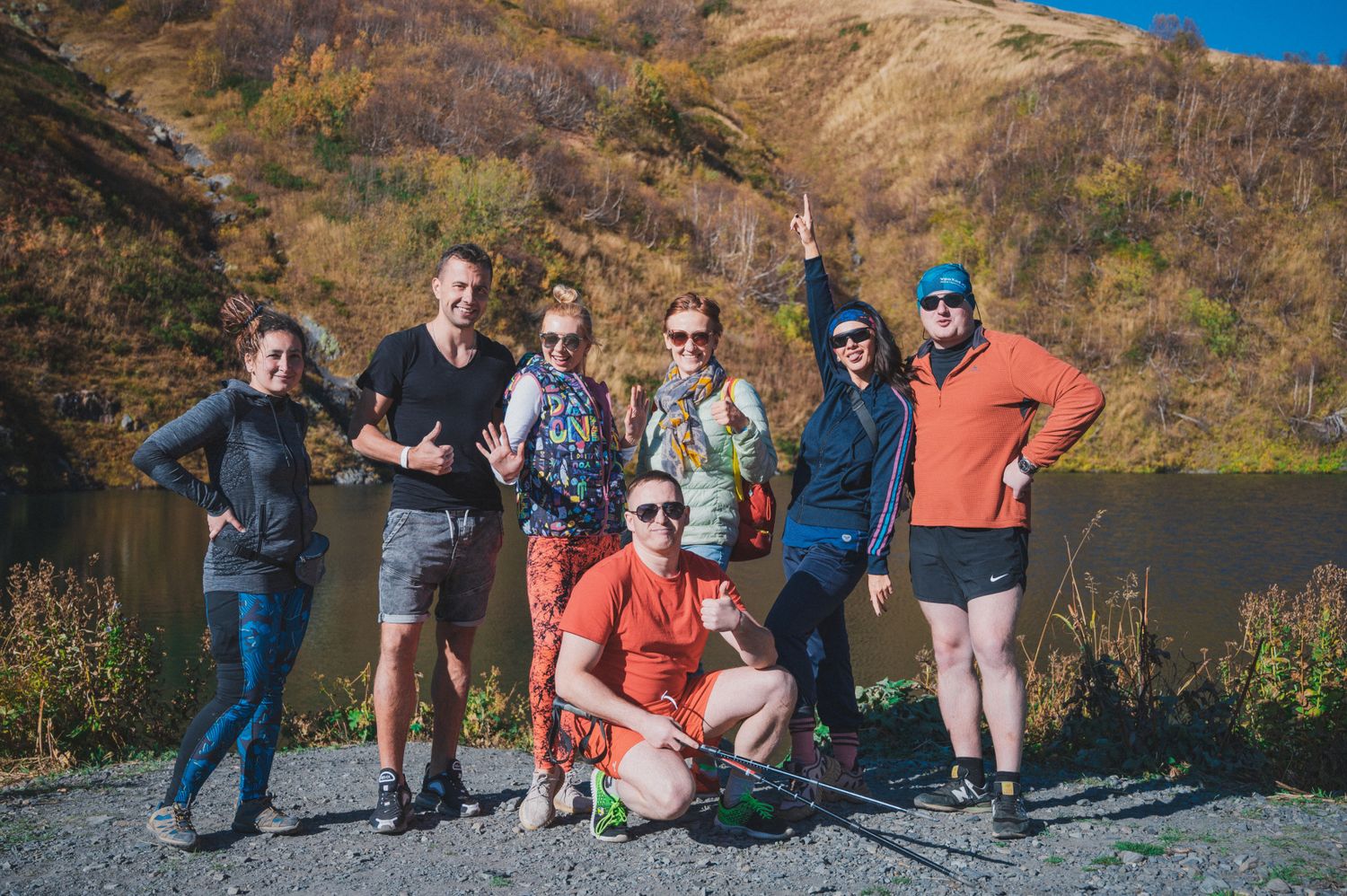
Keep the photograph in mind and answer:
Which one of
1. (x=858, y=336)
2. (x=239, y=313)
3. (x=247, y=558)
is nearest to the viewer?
(x=247, y=558)

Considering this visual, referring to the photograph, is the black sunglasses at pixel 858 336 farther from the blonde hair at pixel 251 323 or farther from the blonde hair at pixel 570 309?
the blonde hair at pixel 251 323

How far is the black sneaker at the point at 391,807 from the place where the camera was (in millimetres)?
3602

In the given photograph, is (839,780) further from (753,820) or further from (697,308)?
(697,308)

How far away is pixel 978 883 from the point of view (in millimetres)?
3137

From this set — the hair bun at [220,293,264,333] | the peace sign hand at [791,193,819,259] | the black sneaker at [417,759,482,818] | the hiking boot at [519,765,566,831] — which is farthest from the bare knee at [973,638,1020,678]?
the hair bun at [220,293,264,333]

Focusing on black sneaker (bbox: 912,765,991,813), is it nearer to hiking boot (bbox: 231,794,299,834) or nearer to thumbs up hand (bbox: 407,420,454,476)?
→ thumbs up hand (bbox: 407,420,454,476)

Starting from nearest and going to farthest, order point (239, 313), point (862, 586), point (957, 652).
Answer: point (239, 313)
point (957, 652)
point (862, 586)

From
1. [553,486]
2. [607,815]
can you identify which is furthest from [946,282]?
[607,815]

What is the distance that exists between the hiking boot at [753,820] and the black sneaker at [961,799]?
2.04ft

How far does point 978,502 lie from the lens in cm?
369

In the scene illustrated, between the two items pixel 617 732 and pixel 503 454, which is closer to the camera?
pixel 617 732

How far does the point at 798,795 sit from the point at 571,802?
86 centimetres

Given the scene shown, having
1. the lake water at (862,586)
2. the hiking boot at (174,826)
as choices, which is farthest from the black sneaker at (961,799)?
the lake water at (862,586)

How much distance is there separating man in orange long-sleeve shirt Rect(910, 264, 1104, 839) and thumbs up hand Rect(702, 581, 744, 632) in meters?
0.86
